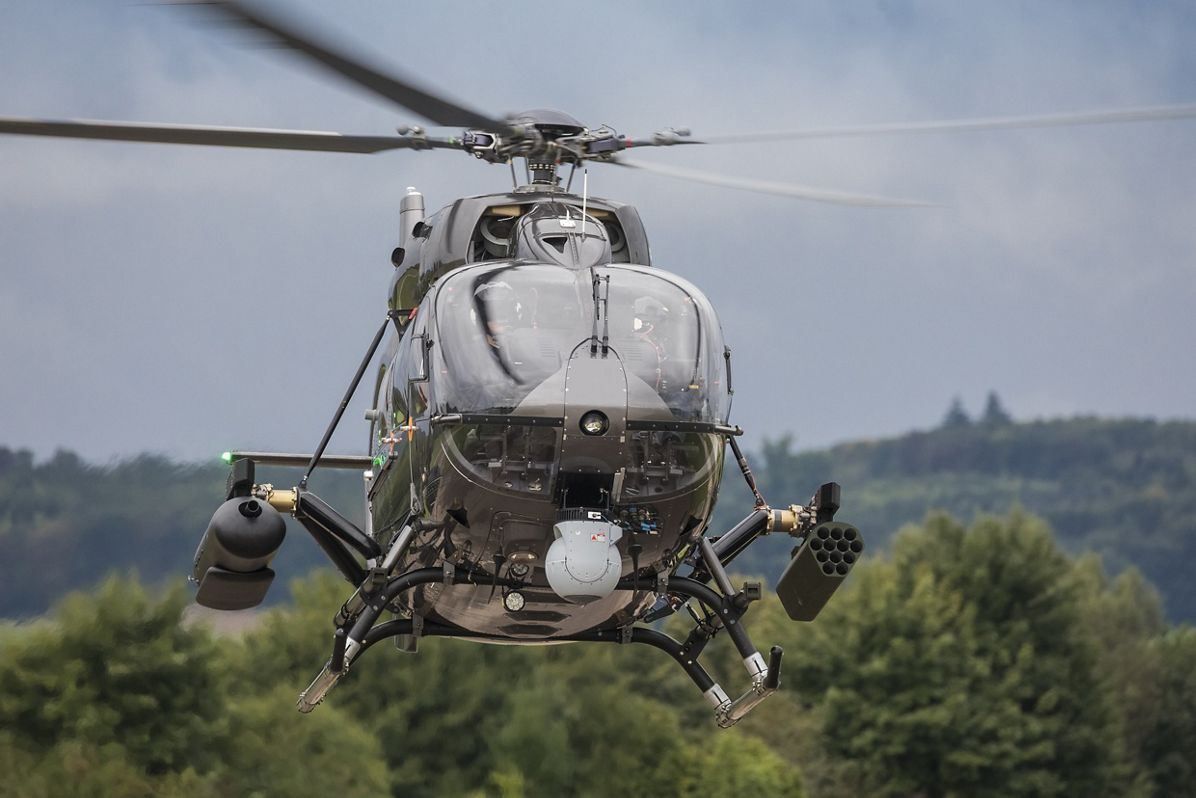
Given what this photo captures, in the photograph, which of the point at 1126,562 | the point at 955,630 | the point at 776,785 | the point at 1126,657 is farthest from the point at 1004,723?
the point at 1126,562

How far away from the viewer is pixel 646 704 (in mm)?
52875

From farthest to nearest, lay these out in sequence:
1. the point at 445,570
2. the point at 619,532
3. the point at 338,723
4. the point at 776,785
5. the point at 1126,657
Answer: the point at 1126,657 < the point at 776,785 < the point at 338,723 < the point at 445,570 < the point at 619,532

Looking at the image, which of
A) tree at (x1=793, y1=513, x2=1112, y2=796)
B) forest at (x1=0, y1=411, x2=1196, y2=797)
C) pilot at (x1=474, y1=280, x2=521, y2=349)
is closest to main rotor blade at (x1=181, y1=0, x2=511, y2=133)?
pilot at (x1=474, y1=280, x2=521, y2=349)

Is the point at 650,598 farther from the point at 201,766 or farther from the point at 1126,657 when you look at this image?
the point at 1126,657

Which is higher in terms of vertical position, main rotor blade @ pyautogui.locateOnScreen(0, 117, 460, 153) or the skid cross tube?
main rotor blade @ pyautogui.locateOnScreen(0, 117, 460, 153)

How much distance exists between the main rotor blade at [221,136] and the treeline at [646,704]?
22.0 meters

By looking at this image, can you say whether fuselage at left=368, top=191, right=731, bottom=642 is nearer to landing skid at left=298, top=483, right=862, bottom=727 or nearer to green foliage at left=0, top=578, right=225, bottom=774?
landing skid at left=298, top=483, right=862, bottom=727

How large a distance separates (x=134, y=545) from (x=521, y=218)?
2518cm

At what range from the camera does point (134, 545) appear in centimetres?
3928

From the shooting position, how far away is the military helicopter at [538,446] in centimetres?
1404

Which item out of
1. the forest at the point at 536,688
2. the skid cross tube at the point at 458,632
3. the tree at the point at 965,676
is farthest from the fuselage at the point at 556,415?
the tree at the point at 965,676

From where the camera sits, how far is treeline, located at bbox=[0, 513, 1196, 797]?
37250 mm

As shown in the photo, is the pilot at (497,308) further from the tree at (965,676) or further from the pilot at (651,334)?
the tree at (965,676)

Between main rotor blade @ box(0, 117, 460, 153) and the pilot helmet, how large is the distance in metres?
1.08
